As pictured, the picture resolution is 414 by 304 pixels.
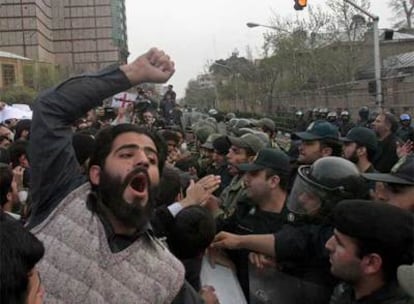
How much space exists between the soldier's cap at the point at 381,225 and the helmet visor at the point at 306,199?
652 millimetres

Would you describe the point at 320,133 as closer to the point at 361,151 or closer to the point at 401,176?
the point at 361,151

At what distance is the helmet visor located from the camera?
3072mm

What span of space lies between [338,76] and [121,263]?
30.0 meters

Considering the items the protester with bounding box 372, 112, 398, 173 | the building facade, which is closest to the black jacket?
the protester with bounding box 372, 112, 398, 173

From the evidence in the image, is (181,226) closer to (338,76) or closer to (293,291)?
(293,291)

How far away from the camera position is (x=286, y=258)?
3.01m

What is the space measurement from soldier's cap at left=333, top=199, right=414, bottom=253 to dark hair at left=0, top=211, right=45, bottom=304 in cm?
129

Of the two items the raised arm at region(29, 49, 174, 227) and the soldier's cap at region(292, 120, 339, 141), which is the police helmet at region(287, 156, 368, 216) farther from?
the soldier's cap at region(292, 120, 339, 141)

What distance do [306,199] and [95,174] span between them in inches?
46.6

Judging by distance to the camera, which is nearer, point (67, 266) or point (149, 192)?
point (67, 266)

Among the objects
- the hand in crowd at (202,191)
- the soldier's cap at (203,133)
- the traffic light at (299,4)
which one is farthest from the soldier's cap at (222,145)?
the traffic light at (299,4)

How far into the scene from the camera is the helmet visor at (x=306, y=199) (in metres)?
3.07

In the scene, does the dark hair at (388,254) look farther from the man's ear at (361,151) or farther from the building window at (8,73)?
the building window at (8,73)

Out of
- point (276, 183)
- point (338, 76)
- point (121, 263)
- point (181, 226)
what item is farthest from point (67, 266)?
point (338, 76)
